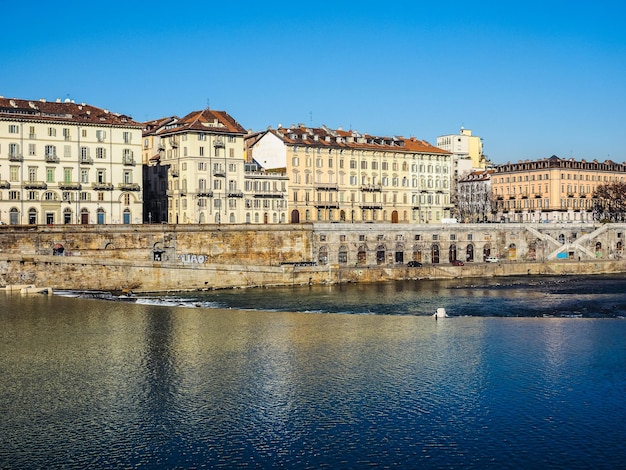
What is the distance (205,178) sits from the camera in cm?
9600

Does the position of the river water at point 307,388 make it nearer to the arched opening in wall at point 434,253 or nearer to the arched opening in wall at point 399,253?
the arched opening in wall at point 399,253

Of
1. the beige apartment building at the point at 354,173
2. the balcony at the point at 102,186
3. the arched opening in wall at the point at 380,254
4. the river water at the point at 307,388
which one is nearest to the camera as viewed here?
the river water at the point at 307,388

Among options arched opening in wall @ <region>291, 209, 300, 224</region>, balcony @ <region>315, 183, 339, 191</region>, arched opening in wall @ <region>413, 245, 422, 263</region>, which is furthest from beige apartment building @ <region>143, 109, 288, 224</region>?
arched opening in wall @ <region>413, 245, 422, 263</region>

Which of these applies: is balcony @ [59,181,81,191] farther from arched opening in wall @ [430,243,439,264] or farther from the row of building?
arched opening in wall @ [430,243,439,264]

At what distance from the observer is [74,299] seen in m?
64.1

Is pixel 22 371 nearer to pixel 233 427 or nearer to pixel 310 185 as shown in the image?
pixel 233 427

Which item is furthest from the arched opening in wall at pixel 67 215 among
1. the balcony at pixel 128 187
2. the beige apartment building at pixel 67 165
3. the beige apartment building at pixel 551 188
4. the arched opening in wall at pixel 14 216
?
the beige apartment building at pixel 551 188

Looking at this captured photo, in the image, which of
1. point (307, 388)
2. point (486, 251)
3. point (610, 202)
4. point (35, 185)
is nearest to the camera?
point (307, 388)

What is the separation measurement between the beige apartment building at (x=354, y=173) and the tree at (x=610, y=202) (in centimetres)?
3222

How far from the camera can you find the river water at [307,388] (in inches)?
1128

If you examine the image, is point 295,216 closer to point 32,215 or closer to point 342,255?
point 342,255

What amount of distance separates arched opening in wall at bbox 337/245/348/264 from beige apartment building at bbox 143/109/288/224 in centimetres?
1453

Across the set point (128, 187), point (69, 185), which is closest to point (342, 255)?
point (128, 187)

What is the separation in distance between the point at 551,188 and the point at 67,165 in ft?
276
